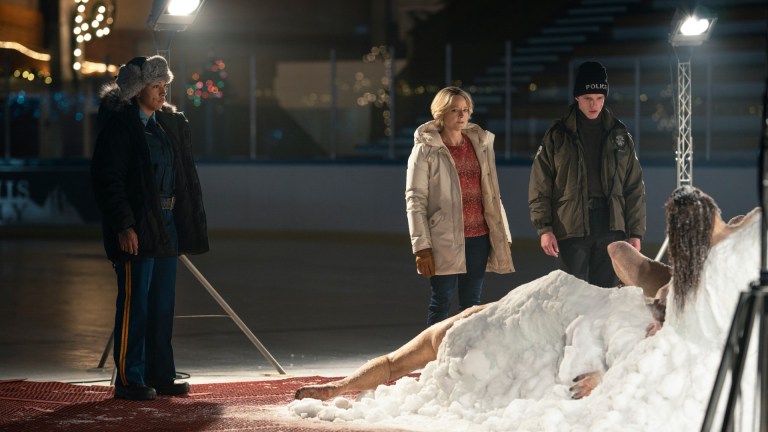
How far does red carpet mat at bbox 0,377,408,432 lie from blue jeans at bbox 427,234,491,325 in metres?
0.70

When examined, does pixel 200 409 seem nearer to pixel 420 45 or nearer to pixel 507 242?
pixel 507 242

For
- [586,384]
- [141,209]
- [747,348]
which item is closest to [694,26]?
[141,209]

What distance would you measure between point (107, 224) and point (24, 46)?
695 inches

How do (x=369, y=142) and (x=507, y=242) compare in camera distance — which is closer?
(x=507, y=242)

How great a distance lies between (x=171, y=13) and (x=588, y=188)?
260 cm

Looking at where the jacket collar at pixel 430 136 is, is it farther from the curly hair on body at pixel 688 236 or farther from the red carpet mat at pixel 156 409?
the curly hair on body at pixel 688 236

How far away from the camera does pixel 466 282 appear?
779 centimetres

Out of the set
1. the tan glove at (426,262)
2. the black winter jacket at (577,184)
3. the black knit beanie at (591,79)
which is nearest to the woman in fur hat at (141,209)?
the tan glove at (426,262)

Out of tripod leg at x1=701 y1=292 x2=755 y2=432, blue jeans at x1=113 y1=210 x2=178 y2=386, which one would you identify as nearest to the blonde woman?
blue jeans at x1=113 y1=210 x2=178 y2=386

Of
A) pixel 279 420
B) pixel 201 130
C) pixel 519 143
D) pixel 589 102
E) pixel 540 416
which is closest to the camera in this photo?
pixel 540 416

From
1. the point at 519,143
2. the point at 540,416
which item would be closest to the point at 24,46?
the point at 519,143

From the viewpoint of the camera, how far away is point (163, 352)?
24.2ft

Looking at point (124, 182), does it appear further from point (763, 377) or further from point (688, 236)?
point (763, 377)

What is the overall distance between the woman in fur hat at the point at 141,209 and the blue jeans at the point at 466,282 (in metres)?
1.35
